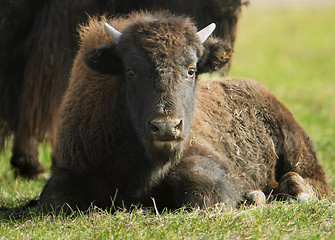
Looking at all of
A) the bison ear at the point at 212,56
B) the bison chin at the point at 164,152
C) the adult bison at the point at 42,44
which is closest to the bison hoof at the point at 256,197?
the bison chin at the point at 164,152

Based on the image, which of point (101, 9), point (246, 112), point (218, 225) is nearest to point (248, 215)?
point (218, 225)

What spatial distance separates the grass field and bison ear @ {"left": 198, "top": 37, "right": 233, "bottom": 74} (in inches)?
52.4

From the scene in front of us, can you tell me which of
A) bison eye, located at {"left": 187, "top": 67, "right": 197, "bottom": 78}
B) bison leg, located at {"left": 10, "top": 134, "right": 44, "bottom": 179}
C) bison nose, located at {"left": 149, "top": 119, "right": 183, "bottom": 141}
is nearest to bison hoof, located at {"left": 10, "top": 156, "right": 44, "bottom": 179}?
bison leg, located at {"left": 10, "top": 134, "right": 44, "bottom": 179}

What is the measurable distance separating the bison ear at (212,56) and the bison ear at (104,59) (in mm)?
755

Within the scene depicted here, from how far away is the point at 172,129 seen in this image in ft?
15.4

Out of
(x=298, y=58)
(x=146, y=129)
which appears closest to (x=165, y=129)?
(x=146, y=129)

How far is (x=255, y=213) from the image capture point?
4.76m

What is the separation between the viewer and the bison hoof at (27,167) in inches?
363

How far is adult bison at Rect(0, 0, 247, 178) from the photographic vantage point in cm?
743

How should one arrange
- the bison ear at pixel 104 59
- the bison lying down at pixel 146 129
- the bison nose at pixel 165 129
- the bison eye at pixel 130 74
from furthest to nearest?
the bison ear at pixel 104 59 < the bison eye at pixel 130 74 < the bison lying down at pixel 146 129 < the bison nose at pixel 165 129

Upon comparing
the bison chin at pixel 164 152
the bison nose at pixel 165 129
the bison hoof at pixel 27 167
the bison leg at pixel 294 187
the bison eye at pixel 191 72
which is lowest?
the bison hoof at pixel 27 167

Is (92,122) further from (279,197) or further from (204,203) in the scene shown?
(279,197)

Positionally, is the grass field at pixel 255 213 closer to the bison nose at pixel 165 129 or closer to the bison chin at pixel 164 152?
the bison chin at pixel 164 152

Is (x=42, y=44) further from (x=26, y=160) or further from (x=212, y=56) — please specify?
(x=212, y=56)
